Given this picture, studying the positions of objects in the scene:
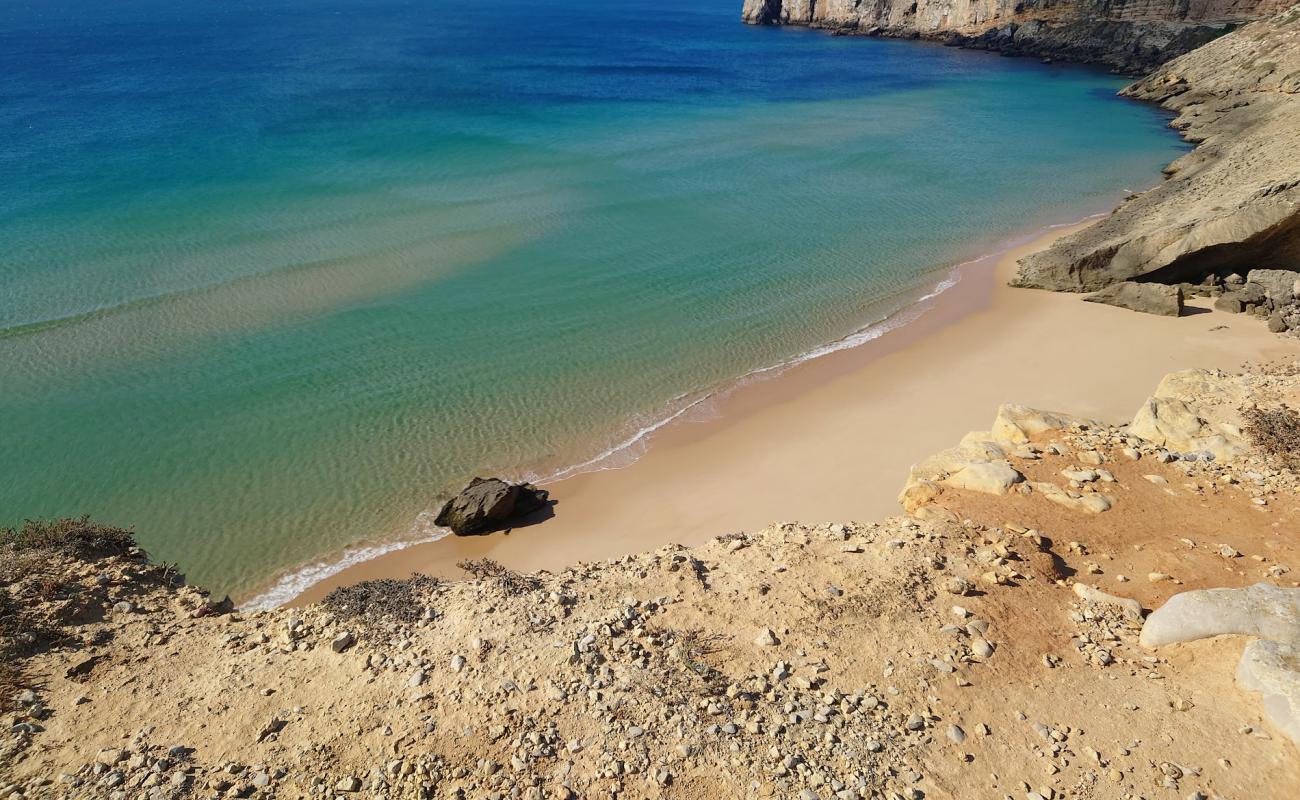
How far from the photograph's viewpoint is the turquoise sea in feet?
53.5

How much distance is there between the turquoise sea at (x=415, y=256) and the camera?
16.3 metres

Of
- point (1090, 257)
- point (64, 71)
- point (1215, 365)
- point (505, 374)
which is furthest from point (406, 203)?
point (64, 71)

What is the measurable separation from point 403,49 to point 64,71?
2813 cm

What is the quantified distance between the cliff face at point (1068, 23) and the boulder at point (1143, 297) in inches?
2184

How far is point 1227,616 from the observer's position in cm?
837

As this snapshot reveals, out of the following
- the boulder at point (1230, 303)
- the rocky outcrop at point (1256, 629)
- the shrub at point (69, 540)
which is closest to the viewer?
the rocky outcrop at point (1256, 629)

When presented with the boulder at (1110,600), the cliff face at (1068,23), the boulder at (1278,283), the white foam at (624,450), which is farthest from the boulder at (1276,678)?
the cliff face at (1068,23)

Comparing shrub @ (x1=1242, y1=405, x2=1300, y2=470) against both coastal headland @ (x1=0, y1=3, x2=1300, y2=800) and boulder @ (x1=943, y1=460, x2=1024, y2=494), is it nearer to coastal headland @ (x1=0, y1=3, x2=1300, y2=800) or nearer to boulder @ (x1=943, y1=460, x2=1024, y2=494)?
coastal headland @ (x1=0, y1=3, x2=1300, y2=800)

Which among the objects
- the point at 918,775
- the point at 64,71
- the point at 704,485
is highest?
the point at 64,71

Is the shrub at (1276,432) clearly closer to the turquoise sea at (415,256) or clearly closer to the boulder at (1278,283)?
the boulder at (1278,283)

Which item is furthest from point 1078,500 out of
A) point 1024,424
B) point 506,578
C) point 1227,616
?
point 506,578

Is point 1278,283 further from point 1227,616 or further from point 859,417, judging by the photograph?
point 1227,616

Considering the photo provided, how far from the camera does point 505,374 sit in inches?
763

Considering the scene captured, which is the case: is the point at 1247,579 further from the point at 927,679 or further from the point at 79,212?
the point at 79,212
